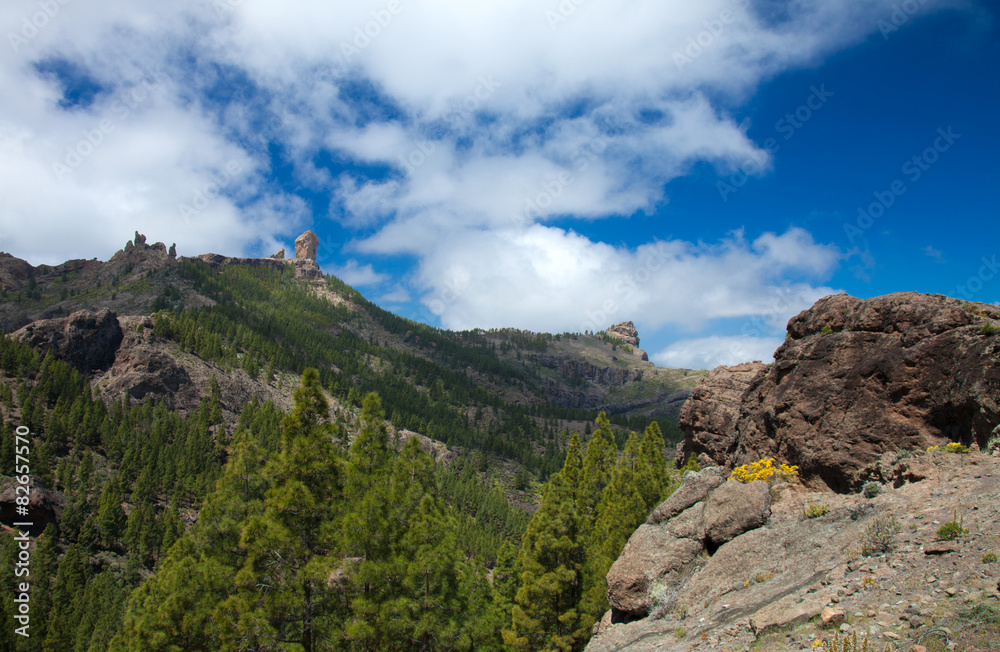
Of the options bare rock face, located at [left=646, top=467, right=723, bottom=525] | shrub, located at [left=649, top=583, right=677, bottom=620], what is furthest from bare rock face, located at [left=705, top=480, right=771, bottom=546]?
shrub, located at [left=649, top=583, right=677, bottom=620]

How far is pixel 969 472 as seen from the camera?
533 inches

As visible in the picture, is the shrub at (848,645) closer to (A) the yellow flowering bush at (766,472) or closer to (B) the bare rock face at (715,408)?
(A) the yellow flowering bush at (766,472)

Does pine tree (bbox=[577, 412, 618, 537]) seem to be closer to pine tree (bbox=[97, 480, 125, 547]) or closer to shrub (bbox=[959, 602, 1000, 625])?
shrub (bbox=[959, 602, 1000, 625])

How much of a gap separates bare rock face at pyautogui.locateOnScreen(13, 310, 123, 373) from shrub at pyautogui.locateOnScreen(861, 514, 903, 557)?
174m

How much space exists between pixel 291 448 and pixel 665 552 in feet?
50.3

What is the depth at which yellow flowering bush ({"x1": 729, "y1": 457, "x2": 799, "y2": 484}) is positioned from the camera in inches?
784

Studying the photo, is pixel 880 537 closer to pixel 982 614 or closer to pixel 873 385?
pixel 982 614

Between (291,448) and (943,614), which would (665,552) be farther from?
(291,448)

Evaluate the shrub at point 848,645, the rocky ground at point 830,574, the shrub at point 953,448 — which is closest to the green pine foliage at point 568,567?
the rocky ground at point 830,574

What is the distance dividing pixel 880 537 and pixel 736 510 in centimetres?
730

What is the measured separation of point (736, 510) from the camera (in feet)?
60.6

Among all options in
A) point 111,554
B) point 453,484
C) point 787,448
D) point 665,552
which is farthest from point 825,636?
point 453,484

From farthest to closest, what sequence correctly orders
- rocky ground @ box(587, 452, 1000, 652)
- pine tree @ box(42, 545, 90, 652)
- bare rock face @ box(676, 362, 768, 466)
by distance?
1. pine tree @ box(42, 545, 90, 652)
2. bare rock face @ box(676, 362, 768, 466)
3. rocky ground @ box(587, 452, 1000, 652)

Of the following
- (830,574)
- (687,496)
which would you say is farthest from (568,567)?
(830,574)
